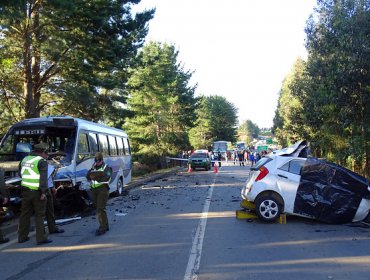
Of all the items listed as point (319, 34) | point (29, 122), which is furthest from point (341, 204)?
point (319, 34)

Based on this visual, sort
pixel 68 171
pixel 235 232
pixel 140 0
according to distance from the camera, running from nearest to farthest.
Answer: pixel 235 232 < pixel 68 171 < pixel 140 0

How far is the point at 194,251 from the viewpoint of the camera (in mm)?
7441

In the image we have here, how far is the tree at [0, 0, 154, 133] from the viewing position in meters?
18.2

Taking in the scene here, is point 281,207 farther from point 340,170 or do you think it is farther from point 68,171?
point 68,171

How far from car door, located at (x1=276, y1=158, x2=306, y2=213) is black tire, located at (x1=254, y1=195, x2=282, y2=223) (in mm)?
205

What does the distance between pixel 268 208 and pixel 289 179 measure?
2.75ft

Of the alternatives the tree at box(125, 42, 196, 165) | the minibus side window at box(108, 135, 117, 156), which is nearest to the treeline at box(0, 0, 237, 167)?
the minibus side window at box(108, 135, 117, 156)

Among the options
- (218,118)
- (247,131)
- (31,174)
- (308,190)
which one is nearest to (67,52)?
(31,174)

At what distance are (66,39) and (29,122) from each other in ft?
22.4

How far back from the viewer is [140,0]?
20.9 meters

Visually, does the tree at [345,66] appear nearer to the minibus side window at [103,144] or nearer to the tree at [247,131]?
the minibus side window at [103,144]

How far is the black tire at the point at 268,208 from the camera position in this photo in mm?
10242

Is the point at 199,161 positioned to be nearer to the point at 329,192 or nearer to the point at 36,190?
the point at 329,192

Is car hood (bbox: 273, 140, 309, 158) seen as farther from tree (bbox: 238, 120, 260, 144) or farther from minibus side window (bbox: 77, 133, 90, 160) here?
tree (bbox: 238, 120, 260, 144)
